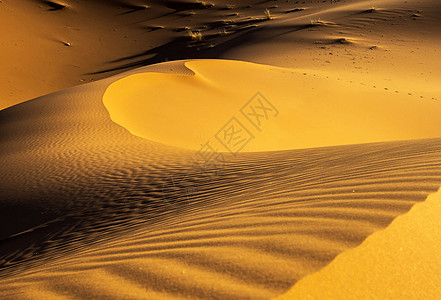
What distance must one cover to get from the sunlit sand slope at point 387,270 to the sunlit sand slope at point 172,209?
68 mm

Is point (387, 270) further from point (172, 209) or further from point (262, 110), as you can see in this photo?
point (262, 110)

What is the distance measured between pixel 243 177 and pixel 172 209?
1.04 meters

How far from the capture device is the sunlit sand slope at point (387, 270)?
1.75 meters

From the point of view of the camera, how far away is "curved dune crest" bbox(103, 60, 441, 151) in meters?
8.32

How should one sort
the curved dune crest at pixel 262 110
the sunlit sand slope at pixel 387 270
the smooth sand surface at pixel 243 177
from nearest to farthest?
the sunlit sand slope at pixel 387 270
the smooth sand surface at pixel 243 177
the curved dune crest at pixel 262 110

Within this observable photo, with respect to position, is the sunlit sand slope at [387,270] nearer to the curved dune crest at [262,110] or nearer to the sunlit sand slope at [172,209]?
the sunlit sand slope at [172,209]

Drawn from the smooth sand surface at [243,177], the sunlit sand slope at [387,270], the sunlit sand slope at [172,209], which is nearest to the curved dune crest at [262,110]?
the smooth sand surface at [243,177]

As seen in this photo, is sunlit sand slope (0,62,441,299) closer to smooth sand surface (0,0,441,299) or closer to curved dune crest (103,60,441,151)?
smooth sand surface (0,0,441,299)

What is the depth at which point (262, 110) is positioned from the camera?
31.7ft

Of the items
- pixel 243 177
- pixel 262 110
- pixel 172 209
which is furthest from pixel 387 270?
pixel 262 110

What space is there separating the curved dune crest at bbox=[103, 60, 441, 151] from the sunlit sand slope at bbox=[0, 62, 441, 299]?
1.03m

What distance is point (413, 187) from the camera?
2.68m

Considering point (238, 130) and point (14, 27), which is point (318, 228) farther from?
point (14, 27)

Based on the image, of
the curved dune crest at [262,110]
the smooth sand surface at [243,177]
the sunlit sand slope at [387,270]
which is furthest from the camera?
the curved dune crest at [262,110]
